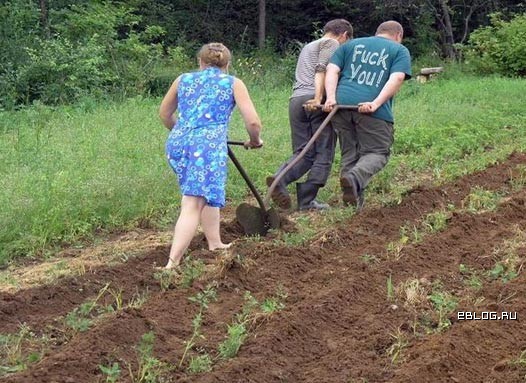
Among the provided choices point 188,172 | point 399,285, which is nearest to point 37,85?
point 188,172

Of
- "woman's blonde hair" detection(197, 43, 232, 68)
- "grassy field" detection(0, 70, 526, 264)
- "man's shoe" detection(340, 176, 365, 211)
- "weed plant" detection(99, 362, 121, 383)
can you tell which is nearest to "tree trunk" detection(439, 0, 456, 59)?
"grassy field" detection(0, 70, 526, 264)

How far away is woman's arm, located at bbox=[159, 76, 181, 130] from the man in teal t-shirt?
1.74 metres

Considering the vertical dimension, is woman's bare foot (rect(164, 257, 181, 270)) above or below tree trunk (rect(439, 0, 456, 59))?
above

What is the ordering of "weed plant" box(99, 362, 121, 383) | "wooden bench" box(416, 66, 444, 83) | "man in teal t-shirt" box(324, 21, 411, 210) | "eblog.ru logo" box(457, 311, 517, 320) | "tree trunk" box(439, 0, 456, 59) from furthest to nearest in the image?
"tree trunk" box(439, 0, 456, 59) < "wooden bench" box(416, 66, 444, 83) < "man in teal t-shirt" box(324, 21, 411, 210) < "eblog.ru logo" box(457, 311, 517, 320) < "weed plant" box(99, 362, 121, 383)

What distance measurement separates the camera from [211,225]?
6.55m

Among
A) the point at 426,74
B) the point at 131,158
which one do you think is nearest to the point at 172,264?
the point at 131,158

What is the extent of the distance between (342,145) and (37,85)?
10627 mm

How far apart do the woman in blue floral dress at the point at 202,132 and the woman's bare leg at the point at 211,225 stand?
0.76 ft

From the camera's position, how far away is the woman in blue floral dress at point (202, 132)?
6160 mm

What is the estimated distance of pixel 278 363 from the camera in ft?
14.3

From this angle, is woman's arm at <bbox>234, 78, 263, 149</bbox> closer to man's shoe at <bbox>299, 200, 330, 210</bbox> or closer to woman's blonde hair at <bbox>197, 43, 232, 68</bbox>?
woman's blonde hair at <bbox>197, 43, 232, 68</bbox>

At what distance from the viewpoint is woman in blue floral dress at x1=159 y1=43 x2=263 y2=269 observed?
20.2 ft

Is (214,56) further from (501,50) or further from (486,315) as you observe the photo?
(501,50)

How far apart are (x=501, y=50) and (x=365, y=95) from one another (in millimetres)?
16894
